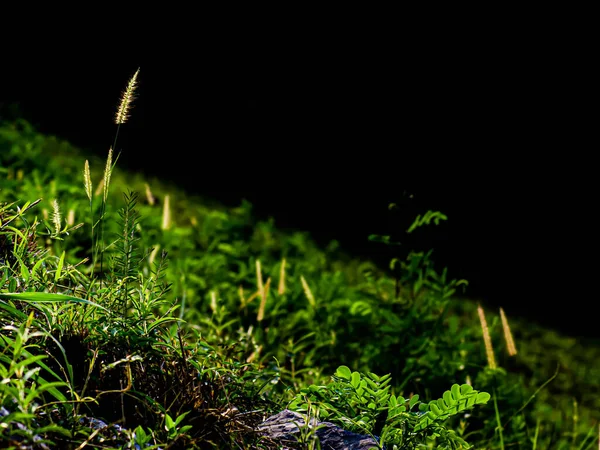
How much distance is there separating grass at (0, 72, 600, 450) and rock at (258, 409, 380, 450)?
2 cm

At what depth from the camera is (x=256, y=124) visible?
505 cm

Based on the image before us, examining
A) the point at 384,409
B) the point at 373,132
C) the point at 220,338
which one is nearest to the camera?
the point at 384,409

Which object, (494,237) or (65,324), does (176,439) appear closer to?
(65,324)

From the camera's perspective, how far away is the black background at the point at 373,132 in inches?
166

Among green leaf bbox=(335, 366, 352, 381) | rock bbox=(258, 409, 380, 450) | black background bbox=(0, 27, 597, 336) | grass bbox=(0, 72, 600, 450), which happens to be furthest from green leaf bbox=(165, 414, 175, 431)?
black background bbox=(0, 27, 597, 336)

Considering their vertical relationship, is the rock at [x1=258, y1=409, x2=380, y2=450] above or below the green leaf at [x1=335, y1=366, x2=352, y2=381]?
below

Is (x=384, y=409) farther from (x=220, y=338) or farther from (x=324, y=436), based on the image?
(x=220, y=338)

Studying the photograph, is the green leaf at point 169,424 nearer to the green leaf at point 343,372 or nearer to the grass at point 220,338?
the grass at point 220,338

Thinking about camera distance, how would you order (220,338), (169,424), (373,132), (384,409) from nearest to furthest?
(169,424) < (384,409) < (220,338) < (373,132)

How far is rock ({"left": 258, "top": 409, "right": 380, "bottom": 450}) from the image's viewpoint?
109cm

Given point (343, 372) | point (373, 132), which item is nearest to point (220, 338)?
point (343, 372)

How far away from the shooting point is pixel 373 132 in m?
5.08

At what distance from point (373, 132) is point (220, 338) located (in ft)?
11.5

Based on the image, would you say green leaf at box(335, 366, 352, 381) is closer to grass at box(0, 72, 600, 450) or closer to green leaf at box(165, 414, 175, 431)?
grass at box(0, 72, 600, 450)
